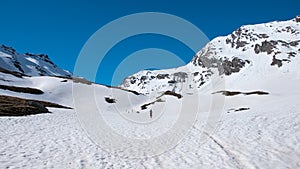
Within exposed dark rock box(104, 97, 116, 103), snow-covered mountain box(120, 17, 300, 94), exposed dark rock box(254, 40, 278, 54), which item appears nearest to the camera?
exposed dark rock box(104, 97, 116, 103)

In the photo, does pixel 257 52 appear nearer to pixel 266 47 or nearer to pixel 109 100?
pixel 266 47

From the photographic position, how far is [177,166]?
10477mm

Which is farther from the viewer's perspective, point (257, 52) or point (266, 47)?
point (257, 52)

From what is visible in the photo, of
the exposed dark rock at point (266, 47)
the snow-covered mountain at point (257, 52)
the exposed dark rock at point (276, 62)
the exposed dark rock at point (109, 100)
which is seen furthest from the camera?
the exposed dark rock at point (266, 47)

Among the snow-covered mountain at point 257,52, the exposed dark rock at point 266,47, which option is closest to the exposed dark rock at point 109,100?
the snow-covered mountain at point 257,52

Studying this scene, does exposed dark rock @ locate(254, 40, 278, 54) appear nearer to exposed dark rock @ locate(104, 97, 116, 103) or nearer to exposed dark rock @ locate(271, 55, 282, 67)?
exposed dark rock @ locate(271, 55, 282, 67)

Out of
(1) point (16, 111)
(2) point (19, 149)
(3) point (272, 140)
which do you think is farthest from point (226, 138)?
(1) point (16, 111)

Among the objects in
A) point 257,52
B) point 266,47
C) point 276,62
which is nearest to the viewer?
point 276,62

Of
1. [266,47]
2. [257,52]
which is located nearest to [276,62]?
[266,47]

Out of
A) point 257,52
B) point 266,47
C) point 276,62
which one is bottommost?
point 276,62

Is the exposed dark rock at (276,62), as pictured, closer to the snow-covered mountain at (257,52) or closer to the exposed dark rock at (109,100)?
the snow-covered mountain at (257,52)

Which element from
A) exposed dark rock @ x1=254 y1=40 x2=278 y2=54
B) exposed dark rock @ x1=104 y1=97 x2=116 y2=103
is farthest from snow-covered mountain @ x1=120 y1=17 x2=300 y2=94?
exposed dark rock @ x1=104 y1=97 x2=116 y2=103

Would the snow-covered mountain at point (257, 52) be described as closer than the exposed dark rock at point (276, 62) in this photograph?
No

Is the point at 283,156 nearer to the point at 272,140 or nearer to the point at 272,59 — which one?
the point at 272,140
